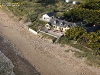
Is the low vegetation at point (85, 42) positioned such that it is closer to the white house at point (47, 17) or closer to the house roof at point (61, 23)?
the house roof at point (61, 23)

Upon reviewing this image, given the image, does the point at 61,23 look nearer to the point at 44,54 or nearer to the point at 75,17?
the point at 75,17

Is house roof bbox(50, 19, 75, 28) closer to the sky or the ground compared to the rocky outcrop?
closer to the sky

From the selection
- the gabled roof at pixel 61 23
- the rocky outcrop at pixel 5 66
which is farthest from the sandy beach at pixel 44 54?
the gabled roof at pixel 61 23

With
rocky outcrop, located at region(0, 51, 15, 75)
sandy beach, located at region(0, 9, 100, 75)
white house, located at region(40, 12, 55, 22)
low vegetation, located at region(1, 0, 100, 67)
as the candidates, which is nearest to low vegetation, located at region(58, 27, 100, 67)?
low vegetation, located at region(1, 0, 100, 67)

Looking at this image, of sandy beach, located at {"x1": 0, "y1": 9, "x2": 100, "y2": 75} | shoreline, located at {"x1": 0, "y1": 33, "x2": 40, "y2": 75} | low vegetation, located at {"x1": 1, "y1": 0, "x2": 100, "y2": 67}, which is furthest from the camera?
low vegetation, located at {"x1": 1, "y1": 0, "x2": 100, "y2": 67}

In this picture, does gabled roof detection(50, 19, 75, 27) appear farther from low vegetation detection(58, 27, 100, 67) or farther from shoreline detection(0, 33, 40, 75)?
shoreline detection(0, 33, 40, 75)

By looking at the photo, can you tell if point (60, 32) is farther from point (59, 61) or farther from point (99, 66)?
point (99, 66)
